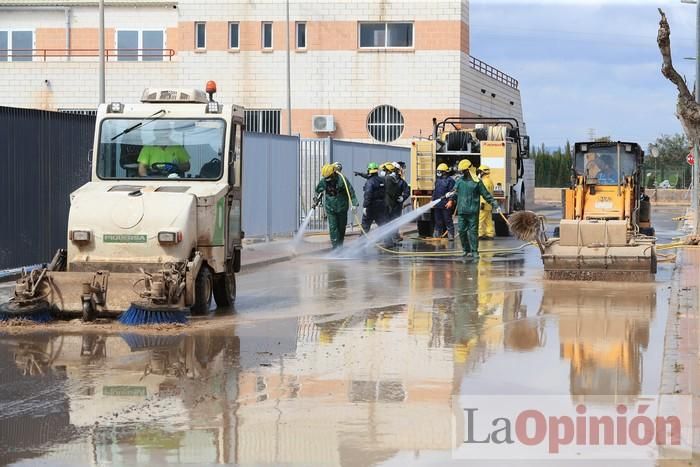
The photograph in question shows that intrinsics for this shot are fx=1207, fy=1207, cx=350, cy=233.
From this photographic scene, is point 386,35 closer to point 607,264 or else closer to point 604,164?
point 604,164

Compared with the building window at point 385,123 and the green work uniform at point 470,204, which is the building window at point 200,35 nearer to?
the building window at point 385,123

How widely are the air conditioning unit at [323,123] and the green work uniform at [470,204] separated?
27.5 m

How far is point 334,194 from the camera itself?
22.8m

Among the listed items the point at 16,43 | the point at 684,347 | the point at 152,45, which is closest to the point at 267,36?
the point at 152,45

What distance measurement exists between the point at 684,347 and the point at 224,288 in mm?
5549

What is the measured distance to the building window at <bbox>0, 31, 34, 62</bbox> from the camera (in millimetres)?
51750

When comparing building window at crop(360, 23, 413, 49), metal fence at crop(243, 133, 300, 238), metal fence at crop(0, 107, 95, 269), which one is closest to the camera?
metal fence at crop(0, 107, 95, 269)

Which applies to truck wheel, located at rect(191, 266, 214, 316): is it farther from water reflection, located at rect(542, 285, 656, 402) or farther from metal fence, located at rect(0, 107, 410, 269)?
metal fence, located at rect(0, 107, 410, 269)

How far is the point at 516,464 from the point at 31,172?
487 inches

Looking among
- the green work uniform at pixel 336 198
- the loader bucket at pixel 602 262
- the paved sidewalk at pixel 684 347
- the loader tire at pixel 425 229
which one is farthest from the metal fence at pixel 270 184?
the paved sidewalk at pixel 684 347

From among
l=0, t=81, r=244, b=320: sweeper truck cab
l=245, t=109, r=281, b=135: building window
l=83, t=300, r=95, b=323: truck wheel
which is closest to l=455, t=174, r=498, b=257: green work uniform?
l=0, t=81, r=244, b=320: sweeper truck cab

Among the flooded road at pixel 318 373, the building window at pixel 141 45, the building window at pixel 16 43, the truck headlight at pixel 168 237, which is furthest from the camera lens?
the building window at pixel 16 43

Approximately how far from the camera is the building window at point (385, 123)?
162 ft

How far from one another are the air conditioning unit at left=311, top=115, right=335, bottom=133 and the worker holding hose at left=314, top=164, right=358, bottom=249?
25874 mm
